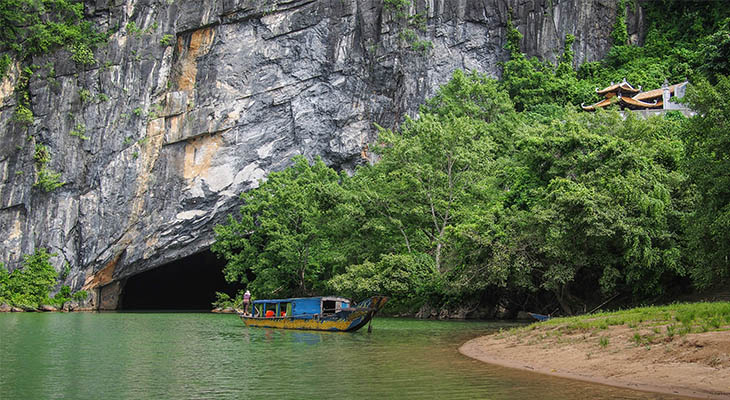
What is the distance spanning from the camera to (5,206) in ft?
142

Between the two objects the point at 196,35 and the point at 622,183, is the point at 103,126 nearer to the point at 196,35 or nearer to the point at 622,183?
the point at 196,35

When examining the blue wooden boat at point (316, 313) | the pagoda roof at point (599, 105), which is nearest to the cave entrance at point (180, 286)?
the blue wooden boat at point (316, 313)

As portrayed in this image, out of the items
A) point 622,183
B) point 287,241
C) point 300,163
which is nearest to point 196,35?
point 300,163

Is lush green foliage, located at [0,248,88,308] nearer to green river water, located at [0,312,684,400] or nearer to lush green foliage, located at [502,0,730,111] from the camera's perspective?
green river water, located at [0,312,684,400]

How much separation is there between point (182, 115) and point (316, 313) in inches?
947

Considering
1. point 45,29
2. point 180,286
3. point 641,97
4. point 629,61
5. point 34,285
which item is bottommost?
point 34,285

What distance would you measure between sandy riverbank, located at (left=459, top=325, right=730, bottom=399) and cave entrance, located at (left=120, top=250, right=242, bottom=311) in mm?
36866

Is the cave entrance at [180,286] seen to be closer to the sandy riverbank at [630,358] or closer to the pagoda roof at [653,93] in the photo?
the pagoda roof at [653,93]

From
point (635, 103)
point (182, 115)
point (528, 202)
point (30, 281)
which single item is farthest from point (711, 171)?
point (30, 281)

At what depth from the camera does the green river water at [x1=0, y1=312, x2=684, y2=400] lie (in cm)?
1004

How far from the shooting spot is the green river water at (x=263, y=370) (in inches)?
395

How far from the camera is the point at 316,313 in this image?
23609 mm

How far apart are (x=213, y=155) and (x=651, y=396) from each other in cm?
3686

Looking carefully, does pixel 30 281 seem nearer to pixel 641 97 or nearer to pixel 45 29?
pixel 45 29
